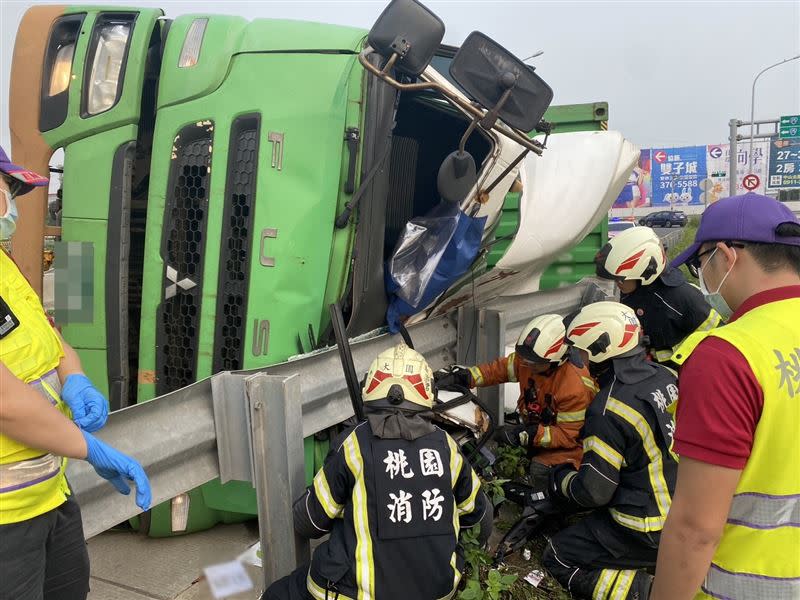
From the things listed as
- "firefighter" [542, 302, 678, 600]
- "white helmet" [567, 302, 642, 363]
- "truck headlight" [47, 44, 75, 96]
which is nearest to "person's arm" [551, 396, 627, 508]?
"firefighter" [542, 302, 678, 600]

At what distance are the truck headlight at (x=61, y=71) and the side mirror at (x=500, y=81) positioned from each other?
64.6 inches

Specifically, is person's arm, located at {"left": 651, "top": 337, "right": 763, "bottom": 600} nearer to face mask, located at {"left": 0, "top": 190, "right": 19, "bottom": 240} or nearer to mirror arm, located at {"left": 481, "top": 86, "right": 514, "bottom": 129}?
mirror arm, located at {"left": 481, "top": 86, "right": 514, "bottom": 129}

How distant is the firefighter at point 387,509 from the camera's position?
1.83 meters

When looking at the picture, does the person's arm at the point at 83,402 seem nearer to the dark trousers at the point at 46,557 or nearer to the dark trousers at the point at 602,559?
the dark trousers at the point at 46,557

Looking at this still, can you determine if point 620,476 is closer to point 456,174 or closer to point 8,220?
point 456,174

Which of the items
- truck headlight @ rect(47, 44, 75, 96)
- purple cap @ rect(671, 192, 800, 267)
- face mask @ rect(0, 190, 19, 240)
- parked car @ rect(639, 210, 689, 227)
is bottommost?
parked car @ rect(639, 210, 689, 227)

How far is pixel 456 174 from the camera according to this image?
2.37 metres

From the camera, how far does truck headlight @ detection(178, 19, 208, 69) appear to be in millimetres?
2436

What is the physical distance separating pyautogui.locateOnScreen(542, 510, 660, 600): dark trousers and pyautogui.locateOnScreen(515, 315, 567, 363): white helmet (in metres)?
0.84

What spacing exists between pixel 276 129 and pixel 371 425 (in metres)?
1.25

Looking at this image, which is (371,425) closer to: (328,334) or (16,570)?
(328,334)

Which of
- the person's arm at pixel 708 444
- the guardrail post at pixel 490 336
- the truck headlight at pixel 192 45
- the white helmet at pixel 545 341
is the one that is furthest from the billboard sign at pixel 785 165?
the person's arm at pixel 708 444

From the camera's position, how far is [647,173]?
3731 cm

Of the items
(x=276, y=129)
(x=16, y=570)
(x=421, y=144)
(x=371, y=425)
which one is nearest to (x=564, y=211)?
(x=421, y=144)
